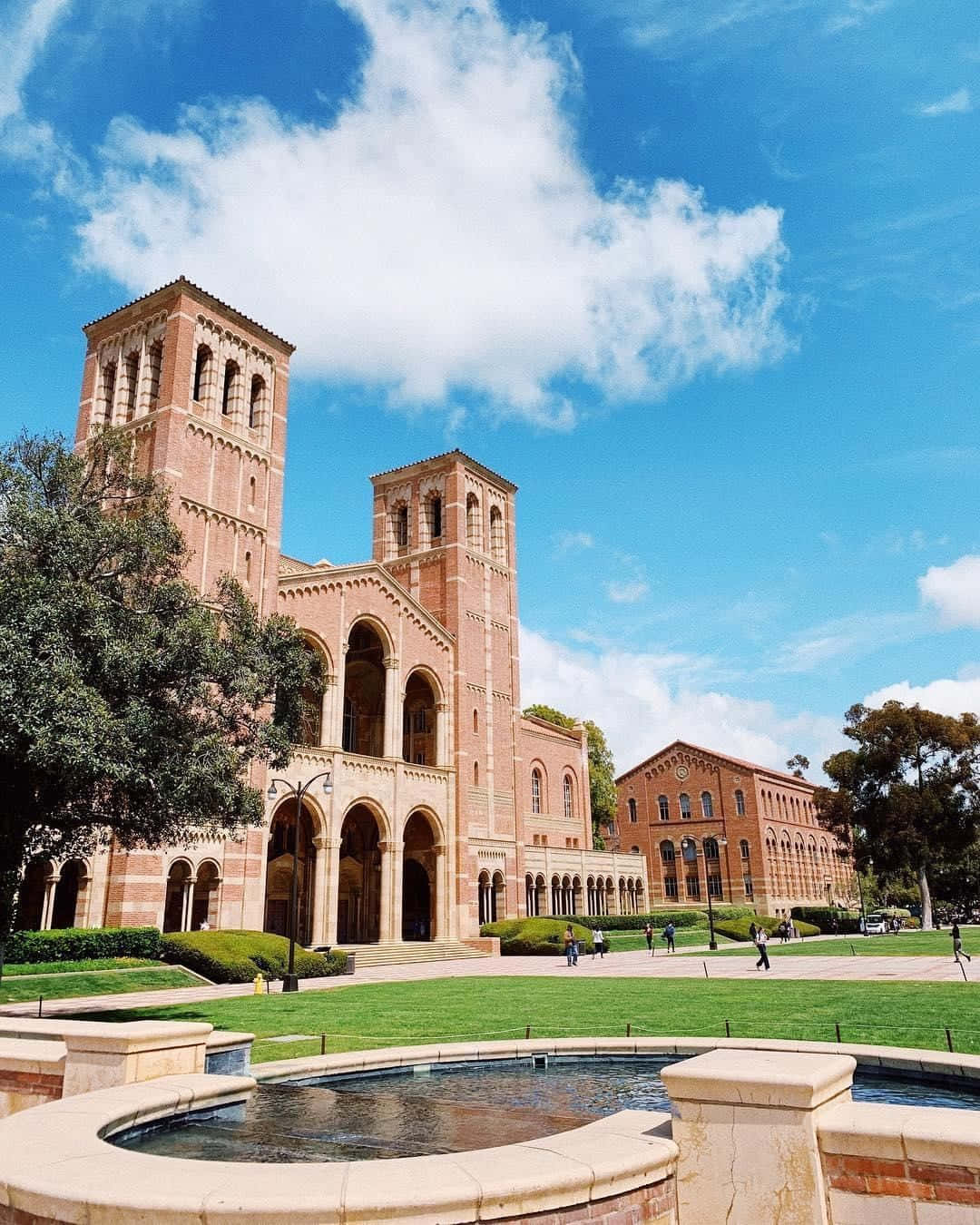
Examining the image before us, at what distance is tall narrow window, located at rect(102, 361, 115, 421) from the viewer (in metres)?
37.2

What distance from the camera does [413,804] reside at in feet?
136

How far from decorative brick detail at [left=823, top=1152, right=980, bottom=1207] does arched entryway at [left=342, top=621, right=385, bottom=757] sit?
4020 centimetres

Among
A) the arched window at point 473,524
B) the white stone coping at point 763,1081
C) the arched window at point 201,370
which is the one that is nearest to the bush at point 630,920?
the arched window at point 473,524

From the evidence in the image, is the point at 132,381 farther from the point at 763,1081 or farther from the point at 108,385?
the point at 763,1081

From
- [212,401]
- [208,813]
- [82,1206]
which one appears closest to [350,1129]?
[82,1206]

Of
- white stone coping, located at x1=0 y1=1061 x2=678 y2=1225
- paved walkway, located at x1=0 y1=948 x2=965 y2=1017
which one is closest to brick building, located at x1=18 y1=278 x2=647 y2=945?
paved walkway, located at x1=0 y1=948 x2=965 y2=1017

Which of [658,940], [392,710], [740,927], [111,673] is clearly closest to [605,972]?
[392,710]

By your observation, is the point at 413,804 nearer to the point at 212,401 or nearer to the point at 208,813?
the point at 212,401

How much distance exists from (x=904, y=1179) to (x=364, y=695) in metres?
42.6

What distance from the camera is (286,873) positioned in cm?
3947

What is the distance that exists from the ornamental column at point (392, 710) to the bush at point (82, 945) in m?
14.8

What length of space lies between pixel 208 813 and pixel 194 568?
1814 centimetres

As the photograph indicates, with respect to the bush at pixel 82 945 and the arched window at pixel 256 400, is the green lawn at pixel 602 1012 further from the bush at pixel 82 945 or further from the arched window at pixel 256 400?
the arched window at pixel 256 400

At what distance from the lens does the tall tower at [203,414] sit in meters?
34.2
